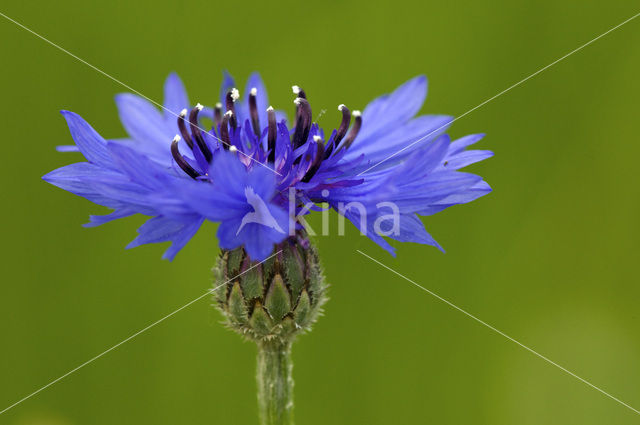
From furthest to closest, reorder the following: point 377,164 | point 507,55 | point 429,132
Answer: point 507,55
point 429,132
point 377,164

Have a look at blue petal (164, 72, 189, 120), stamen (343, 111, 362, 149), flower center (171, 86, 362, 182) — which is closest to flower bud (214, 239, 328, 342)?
flower center (171, 86, 362, 182)

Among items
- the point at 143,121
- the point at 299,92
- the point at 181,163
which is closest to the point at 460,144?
the point at 299,92

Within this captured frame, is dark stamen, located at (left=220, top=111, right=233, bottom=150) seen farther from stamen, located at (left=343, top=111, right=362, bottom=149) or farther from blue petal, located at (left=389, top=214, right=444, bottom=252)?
blue petal, located at (left=389, top=214, right=444, bottom=252)

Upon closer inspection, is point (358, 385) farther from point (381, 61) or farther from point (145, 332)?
Result: point (381, 61)

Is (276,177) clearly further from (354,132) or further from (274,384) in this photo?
(274,384)

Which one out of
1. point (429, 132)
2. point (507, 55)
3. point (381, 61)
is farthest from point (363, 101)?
point (429, 132)
